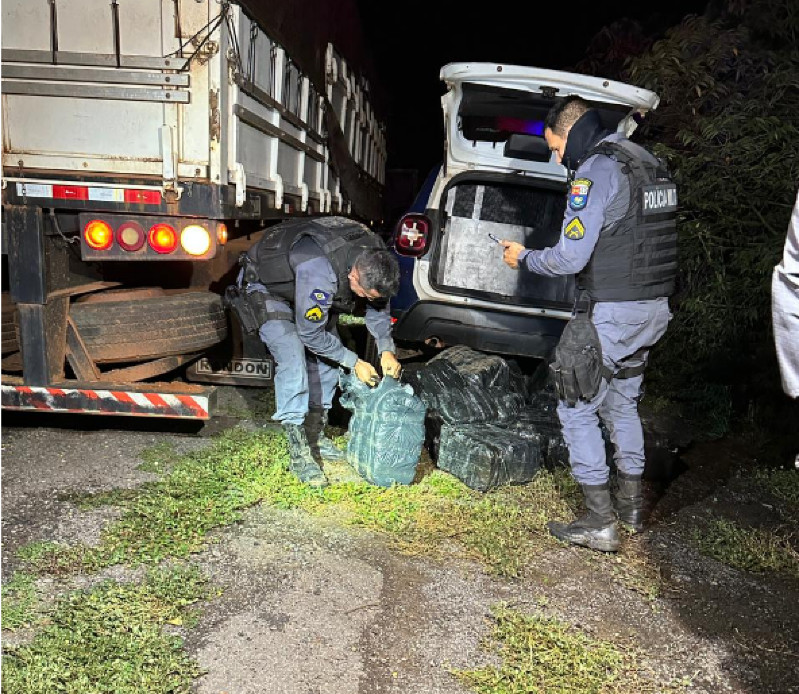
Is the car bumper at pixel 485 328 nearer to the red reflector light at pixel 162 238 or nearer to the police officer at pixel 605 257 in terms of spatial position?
the police officer at pixel 605 257

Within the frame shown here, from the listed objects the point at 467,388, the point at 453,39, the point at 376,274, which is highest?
the point at 453,39

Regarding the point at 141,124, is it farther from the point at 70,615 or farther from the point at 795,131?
the point at 795,131

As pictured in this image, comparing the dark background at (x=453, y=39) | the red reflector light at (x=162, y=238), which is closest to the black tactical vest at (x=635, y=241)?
the red reflector light at (x=162, y=238)

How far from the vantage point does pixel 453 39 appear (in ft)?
79.8

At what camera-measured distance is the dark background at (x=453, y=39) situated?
19891 millimetres

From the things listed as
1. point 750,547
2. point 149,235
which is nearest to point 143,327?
point 149,235

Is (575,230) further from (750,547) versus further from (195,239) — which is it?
(195,239)

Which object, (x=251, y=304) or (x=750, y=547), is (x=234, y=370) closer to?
(x=251, y=304)

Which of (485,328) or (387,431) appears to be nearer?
(387,431)

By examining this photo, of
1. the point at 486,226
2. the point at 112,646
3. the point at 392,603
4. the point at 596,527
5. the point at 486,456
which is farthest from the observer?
the point at 486,226

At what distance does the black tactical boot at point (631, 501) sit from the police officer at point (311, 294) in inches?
52.5

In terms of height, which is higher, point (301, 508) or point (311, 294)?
point (311, 294)

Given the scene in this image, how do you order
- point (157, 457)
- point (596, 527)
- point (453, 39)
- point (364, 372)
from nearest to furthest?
point (596, 527)
point (364, 372)
point (157, 457)
point (453, 39)

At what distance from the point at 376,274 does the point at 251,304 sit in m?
0.89
